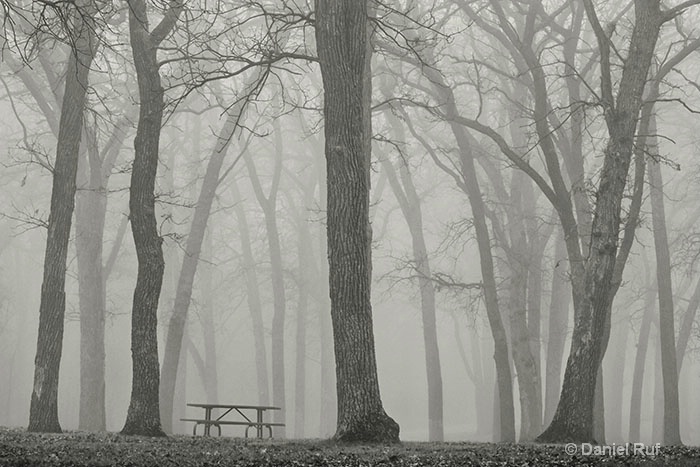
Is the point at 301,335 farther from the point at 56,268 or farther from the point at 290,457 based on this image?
the point at 290,457

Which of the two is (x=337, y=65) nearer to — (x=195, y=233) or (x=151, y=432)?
(x=151, y=432)

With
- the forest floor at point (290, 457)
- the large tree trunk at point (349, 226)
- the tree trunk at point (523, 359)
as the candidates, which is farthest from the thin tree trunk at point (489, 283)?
the forest floor at point (290, 457)

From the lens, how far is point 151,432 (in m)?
13.3

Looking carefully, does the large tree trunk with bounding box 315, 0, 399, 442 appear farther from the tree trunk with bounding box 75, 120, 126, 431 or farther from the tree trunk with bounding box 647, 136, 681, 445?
the tree trunk with bounding box 75, 120, 126, 431

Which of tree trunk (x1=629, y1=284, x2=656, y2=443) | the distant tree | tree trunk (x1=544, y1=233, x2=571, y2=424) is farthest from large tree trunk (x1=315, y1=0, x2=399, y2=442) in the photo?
tree trunk (x1=629, y1=284, x2=656, y2=443)

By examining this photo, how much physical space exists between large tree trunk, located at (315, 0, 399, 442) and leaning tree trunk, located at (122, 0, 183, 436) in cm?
312

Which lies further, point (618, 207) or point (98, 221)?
point (98, 221)

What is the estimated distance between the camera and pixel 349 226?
11555 millimetres

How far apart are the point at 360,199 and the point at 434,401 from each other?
13.3 metres

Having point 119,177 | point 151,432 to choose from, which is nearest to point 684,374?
point 119,177

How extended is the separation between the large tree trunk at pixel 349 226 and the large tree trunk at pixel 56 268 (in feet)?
14.6

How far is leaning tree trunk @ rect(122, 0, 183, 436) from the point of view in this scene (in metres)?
13.5

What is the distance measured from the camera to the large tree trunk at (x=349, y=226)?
11.1m

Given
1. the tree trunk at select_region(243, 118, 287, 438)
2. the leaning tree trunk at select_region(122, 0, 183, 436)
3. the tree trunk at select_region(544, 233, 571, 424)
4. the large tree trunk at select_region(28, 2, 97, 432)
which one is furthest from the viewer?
the tree trunk at select_region(243, 118, 287, 438)
